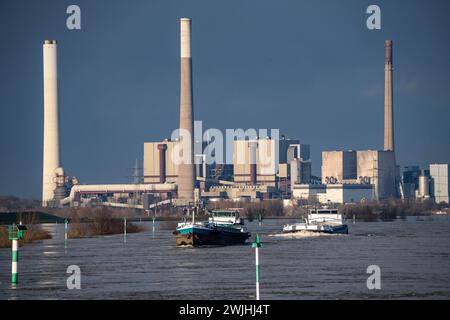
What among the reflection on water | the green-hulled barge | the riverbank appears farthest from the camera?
the riverbank

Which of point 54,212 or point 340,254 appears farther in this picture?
point 54,212

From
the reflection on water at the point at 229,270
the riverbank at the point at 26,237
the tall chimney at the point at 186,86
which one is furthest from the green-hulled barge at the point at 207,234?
the tall chimney at the point at 186,86

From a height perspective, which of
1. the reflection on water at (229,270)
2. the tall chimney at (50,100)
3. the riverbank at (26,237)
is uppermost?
the tall chimney at (50,100)

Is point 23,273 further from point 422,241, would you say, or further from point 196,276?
point 422,241

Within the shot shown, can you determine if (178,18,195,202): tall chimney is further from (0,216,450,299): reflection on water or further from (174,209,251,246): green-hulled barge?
(0,216,450,299): reflection on water

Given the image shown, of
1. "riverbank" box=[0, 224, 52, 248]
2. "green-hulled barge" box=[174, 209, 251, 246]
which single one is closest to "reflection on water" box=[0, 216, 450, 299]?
"green-hulled barge" box=[174, 209, 251, 246]

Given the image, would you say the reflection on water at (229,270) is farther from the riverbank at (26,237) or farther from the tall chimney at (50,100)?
the tall chimney at (50,100)

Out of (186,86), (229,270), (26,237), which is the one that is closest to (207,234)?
(26,237)
